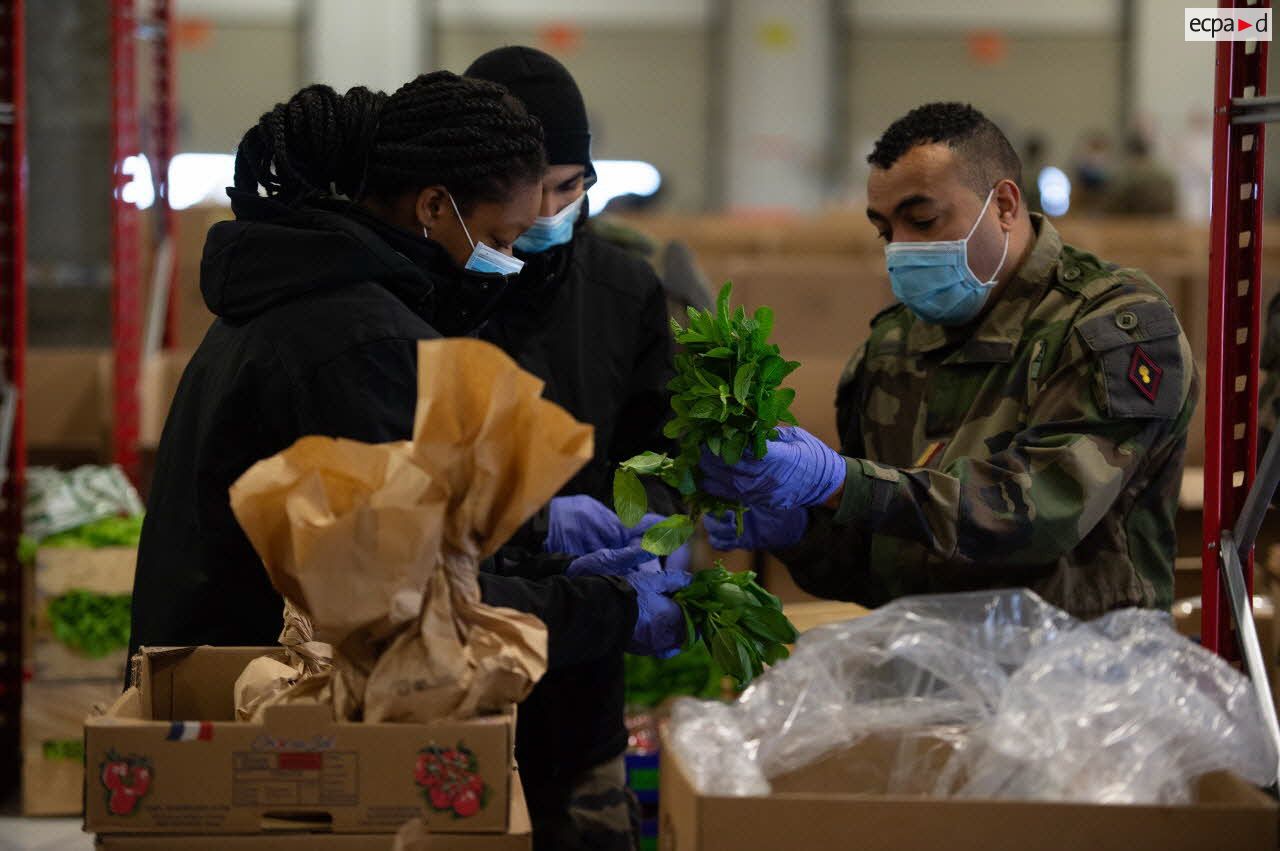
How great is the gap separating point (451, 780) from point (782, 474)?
0.70 m

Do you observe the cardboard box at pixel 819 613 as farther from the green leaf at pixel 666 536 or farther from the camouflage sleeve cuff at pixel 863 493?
the green leaf at pixel 666 536

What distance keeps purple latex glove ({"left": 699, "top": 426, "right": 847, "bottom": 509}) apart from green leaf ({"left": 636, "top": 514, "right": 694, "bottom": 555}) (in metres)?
0.08

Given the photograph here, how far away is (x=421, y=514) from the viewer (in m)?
1.38

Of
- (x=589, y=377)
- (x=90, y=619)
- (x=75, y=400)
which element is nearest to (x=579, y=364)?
(x=589, y=377)

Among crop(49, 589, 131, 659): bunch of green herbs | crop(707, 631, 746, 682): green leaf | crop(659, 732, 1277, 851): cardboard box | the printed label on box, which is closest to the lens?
crop(659, 732, 1277, 851): cardboard box

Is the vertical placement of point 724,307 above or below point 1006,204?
below

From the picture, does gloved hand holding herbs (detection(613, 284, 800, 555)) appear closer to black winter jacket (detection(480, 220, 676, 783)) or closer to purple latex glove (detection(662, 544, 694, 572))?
purple latex glove (detection(662, 544, 694, 572))

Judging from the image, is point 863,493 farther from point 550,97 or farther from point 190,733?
point 550,97

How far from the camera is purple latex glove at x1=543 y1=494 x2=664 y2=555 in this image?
2.37m

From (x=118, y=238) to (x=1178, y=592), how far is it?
10.6 ft

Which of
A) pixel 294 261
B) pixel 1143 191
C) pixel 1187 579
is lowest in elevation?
pixel 1187 579

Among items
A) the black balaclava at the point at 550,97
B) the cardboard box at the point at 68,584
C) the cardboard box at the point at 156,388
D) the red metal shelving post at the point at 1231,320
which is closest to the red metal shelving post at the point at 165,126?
the cardboard box at the point at 156,388

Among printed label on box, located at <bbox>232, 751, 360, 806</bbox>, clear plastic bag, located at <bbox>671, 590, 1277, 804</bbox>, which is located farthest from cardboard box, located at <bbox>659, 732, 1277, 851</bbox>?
printed label on box, located at <bbox>232, 751, 360, 806</bbox>

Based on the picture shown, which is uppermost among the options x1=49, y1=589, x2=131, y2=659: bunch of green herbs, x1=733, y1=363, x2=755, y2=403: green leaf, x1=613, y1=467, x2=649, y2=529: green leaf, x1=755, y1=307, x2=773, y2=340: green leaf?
x1=755, y1=307, x2=773, y2=340: green leaf
